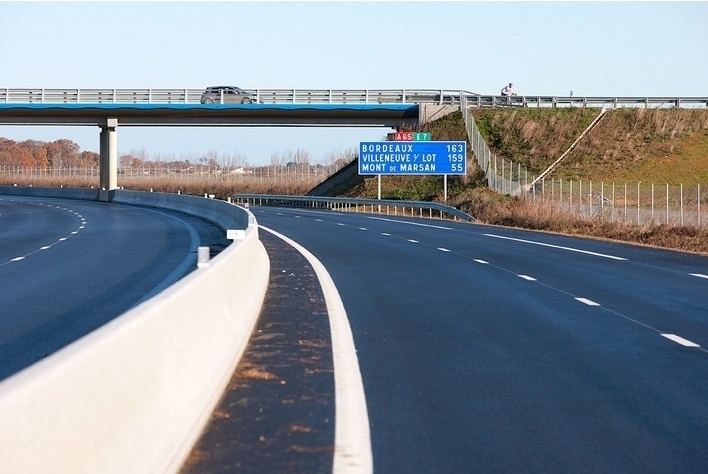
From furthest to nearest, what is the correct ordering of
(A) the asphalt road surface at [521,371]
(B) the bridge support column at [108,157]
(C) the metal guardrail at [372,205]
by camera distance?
1. (B) the bridge support column at [108,157]
2. (C) the metal guardrail at [372,205]
3. (A) the asphalt road surface at [521,371]

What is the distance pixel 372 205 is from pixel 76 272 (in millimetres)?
50061

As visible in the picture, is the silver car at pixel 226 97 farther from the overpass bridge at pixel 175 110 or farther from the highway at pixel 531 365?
the highway at pixel 531 365

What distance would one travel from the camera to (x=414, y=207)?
66750 mm

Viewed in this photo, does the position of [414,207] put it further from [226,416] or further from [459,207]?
A: [226,416]

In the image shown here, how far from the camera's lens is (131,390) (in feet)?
22.2

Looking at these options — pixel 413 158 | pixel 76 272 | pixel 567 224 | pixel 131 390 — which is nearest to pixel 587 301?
pixel 76 272

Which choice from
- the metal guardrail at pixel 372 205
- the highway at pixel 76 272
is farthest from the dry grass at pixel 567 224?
the highway at pixel 76 272

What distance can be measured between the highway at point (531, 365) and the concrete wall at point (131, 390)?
118cm

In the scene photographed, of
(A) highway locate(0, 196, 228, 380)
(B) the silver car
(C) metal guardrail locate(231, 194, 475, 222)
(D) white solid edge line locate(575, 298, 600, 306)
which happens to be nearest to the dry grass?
(C) metal guardrail locate(231, 194, 475, 222)

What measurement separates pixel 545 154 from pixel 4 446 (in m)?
81.5

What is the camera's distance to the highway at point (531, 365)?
25.9 ft

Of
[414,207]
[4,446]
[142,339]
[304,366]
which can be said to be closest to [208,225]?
[414,207]

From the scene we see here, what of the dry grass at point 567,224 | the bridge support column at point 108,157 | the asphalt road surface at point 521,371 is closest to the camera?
the asphalt road surface at point 521,371

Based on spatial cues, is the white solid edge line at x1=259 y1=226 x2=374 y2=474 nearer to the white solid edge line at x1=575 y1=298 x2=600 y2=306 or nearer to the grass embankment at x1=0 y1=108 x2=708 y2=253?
the white solid edge line at x1=575 y1=298 x2=600 y2=306
